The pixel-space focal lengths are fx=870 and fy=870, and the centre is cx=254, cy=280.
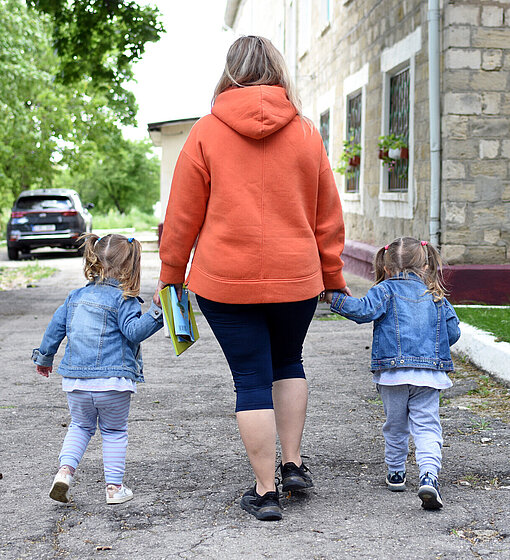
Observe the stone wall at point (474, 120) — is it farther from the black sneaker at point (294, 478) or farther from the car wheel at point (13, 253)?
A: the car wheel at point (13, 253)

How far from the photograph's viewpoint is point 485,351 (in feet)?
20.9

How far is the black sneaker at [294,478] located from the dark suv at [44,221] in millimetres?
17183

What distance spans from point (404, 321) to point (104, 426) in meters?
1.37

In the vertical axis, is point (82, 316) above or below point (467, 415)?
above

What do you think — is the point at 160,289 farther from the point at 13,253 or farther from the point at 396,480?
the point at 13,253

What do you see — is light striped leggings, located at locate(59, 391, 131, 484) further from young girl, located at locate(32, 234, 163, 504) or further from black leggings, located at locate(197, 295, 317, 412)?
black leggings, located at locate(197, 295, 317, 412)

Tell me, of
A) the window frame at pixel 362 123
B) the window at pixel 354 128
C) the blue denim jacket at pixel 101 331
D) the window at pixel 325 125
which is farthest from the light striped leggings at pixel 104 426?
the window at pixel 325 125

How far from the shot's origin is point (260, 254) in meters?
3.38

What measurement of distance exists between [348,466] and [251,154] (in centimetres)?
163

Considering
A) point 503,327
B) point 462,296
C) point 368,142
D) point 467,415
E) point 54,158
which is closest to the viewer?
point 467,415

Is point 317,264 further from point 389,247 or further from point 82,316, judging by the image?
point 82,316

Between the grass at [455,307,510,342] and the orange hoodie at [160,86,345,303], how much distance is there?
3.50 meters

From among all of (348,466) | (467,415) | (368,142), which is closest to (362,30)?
(368,142)

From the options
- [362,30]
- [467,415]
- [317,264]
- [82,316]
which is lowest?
[467,415]
